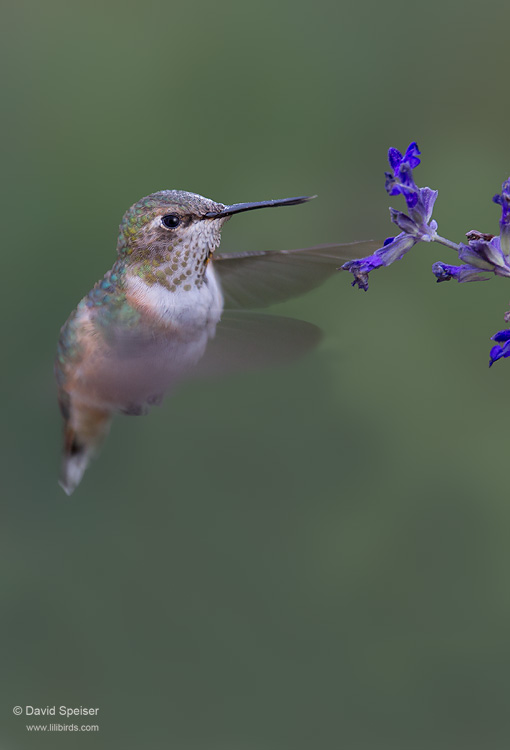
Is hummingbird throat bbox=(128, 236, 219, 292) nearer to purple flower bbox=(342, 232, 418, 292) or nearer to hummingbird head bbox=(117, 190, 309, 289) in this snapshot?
hummingbird head bbox=(117, 190, 309, 289)

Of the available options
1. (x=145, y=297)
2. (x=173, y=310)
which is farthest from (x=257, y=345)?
(x=145, y=297)

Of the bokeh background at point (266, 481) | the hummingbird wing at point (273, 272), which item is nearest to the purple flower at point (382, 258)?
the hummingbird wing at point (273, 272)

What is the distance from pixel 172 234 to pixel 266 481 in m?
2.44

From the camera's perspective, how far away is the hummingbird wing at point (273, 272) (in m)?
2.37

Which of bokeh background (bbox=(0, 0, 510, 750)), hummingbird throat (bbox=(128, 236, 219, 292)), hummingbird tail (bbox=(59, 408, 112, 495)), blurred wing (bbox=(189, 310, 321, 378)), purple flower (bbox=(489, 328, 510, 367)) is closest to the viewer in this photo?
purple flower (bbox=(489, 328, 510, 367))

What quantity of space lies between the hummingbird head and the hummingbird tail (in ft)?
1.76

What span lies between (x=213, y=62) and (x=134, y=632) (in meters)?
3.26

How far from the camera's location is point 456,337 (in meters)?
4.57

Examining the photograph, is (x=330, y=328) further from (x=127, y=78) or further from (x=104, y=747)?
(x=104, y=747)

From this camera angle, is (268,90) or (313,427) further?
(268,90)

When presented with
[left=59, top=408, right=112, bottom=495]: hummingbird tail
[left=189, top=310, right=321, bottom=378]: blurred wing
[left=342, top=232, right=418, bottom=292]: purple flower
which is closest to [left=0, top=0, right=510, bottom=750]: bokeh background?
[left=59, top=408, right=112, bottom=495]: hummingbird tail

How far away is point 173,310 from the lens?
7.91ft

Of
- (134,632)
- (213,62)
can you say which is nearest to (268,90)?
(213,62)

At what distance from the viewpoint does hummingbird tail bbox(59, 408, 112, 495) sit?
270 centimetres
